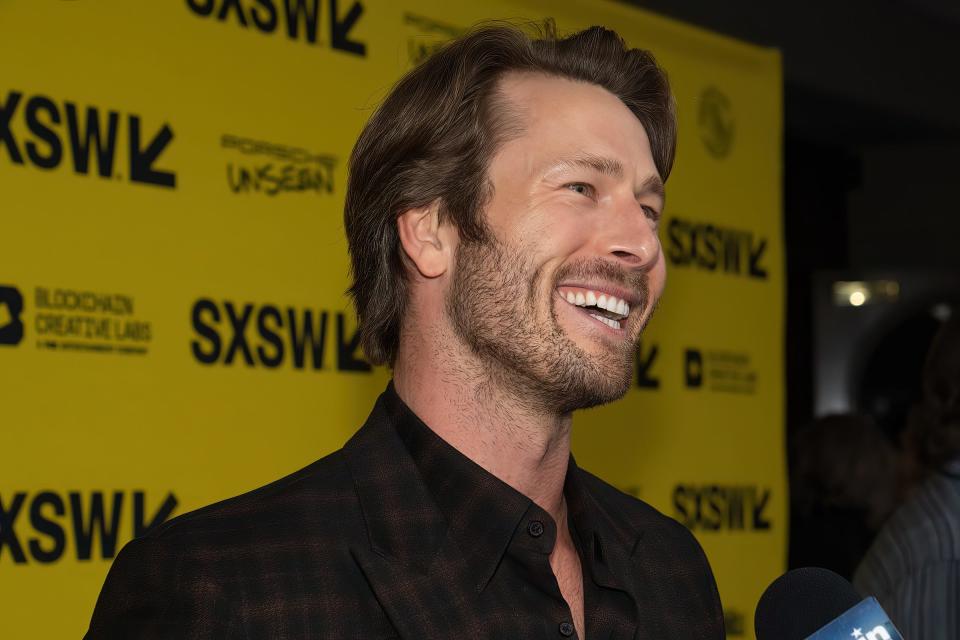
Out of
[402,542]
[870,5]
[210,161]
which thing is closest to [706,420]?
[210,161]

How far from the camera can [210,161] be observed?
266 cm

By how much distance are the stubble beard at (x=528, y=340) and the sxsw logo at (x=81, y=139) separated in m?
1.02

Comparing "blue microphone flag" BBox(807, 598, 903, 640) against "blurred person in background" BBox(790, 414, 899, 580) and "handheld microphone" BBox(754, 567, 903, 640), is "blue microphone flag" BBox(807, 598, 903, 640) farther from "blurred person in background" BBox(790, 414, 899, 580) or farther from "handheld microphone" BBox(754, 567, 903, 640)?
"blurred person in background" BBox(790, 414, 899, 580)

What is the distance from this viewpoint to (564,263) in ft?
5.59

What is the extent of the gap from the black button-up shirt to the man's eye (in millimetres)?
365

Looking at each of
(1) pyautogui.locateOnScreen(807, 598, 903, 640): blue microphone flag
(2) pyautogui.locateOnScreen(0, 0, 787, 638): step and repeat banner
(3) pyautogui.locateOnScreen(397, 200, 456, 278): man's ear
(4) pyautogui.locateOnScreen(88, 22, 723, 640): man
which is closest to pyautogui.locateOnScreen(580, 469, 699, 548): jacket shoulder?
(4) pyautogui.locateOnScreen(88, 22, 723, 640): man

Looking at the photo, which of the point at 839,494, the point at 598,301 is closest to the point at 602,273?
the point at 598,301

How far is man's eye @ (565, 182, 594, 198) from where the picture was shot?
176 cm

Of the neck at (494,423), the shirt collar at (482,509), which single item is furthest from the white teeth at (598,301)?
the shirt collar at (482,509)

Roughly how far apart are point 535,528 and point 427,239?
1.49ft

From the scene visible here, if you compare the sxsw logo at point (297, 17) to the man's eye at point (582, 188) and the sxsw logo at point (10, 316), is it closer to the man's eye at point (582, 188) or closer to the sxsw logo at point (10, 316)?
the sxsw logo at point (10, 316)

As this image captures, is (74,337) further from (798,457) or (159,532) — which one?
(798,457)

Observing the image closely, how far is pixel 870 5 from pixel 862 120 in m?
0.77

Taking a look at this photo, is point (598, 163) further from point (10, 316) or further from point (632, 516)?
point (10, 316)
